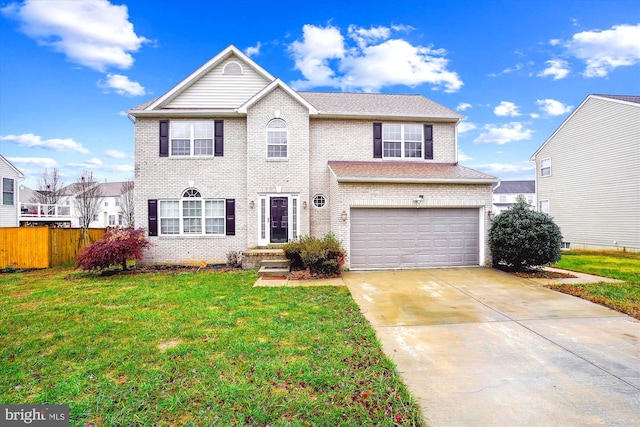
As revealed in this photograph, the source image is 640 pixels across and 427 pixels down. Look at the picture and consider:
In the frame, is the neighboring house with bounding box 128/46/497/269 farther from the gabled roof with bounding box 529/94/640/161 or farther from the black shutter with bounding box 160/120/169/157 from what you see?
the gabled roof with bounding box 529/94/640/161

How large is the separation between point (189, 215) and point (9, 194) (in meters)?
18.4

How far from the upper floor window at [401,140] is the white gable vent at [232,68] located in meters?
6.85

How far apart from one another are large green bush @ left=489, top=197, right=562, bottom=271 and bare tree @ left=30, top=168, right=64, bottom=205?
147ft

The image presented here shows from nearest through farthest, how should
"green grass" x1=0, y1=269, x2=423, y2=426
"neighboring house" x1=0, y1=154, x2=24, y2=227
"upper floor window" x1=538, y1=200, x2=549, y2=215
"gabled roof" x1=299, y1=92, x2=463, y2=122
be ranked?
"green grass" x1=0, y1=269, x2=423, y2=426
"gabled roof" x1=299, y1=92, x2=463, y2=122
"neighboring house" x1=0, y1=154, x2=24, y2=227
"upper floor window" x1=538, y1=200, x2=549, y2=215

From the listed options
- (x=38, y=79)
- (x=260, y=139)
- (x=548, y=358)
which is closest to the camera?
(x=548, y=358)

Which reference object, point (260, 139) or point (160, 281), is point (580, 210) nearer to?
point (260, 139)

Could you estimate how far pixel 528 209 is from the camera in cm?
1035

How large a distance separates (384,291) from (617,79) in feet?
78.5

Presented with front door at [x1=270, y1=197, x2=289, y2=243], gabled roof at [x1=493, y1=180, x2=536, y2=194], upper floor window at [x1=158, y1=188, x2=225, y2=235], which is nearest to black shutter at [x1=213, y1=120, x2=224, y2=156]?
upper floor window at [x1=158, y1=188, x2=225, y2=235]

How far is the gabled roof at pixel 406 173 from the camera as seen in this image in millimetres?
10922

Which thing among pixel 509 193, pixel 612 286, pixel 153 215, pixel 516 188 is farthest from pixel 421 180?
pixel 516 188

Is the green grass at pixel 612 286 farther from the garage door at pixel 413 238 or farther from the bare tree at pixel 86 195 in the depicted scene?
the bare tree at pixel 86 195

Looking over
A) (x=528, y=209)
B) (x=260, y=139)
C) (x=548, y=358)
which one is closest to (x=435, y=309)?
(x=548, y=358)

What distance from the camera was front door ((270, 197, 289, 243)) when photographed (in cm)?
1249
